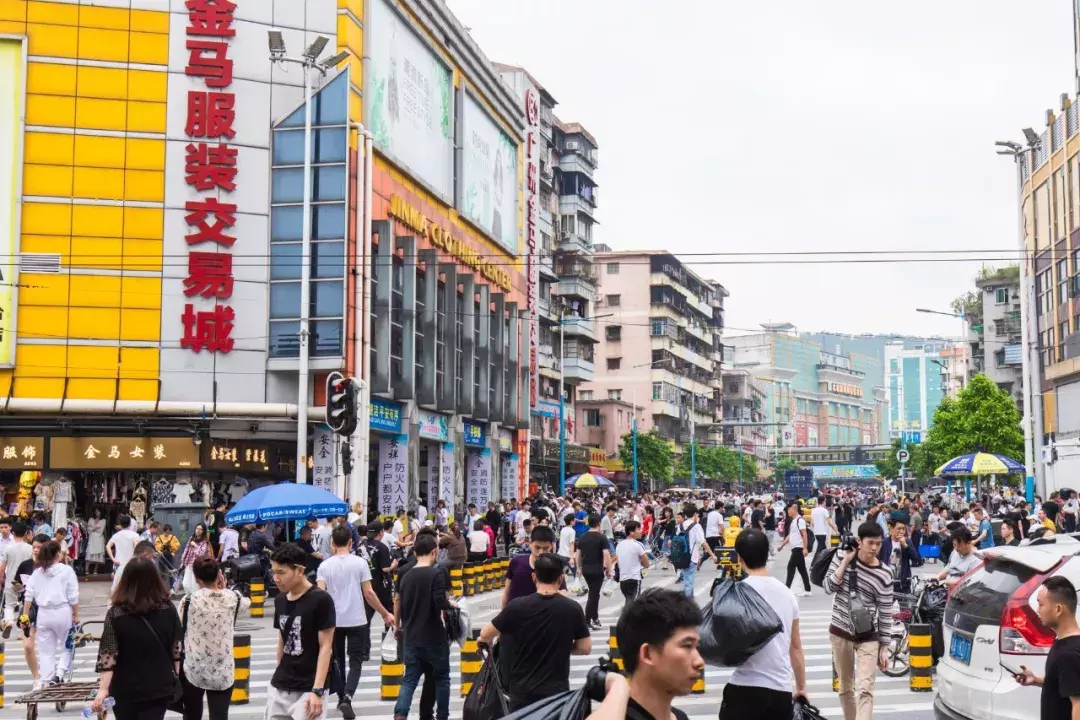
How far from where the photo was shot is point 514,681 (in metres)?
8.06

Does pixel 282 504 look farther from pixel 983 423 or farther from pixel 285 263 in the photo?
pixel 983 423

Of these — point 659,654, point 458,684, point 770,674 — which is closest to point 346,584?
point 458,684

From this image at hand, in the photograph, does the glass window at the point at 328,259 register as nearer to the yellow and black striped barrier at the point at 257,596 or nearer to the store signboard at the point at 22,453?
the store signboard at the point at 22,453

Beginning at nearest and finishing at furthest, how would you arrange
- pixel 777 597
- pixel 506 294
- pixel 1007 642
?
pixel 777 597 → pixel 1007 642 → pixel 506 294

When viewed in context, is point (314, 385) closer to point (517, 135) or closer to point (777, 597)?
point (517, 135)

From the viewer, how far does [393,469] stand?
140 ft

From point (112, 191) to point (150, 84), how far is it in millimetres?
3022

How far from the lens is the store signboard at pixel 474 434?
51.3 meters

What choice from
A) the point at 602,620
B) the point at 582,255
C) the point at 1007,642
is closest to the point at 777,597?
the point at 1007,642

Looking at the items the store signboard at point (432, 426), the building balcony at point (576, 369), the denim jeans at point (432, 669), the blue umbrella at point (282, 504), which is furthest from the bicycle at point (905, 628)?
the building balcony at point (576, 369)

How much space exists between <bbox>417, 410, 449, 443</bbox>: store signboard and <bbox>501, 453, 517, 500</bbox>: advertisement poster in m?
9.52

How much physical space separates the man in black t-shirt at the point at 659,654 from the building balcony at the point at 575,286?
77.7m

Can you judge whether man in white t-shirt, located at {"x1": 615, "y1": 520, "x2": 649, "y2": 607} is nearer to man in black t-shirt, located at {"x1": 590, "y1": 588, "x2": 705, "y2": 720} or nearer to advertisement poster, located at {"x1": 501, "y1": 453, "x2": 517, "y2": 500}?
man in black t-shirt, located at {"x1": 590, "y1": 588, "x2": 705, "y2": 720}

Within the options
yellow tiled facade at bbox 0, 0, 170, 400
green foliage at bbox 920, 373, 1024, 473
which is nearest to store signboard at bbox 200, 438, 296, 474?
yellow tiled facade at bbox 0, 0, 170, 400
